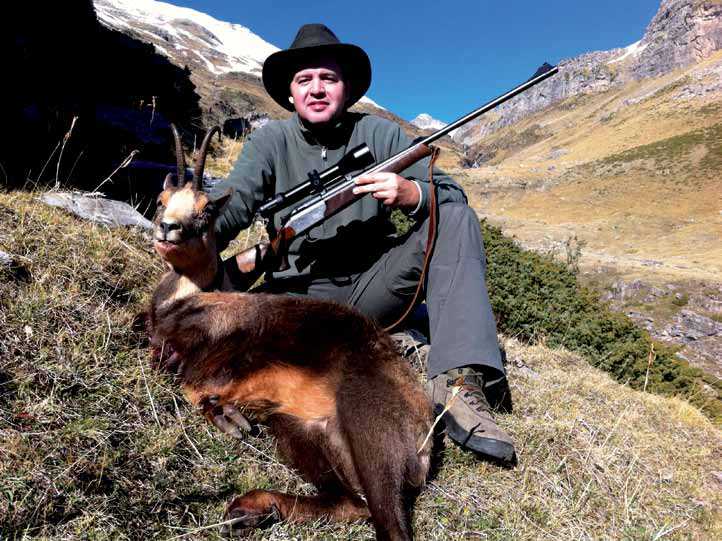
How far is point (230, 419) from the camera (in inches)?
111

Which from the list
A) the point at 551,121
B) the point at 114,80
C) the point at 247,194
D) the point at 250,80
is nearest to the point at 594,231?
the point at 114,80

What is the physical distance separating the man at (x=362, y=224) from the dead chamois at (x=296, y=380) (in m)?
0.48

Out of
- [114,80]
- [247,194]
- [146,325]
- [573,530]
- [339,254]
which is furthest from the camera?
[114,80]

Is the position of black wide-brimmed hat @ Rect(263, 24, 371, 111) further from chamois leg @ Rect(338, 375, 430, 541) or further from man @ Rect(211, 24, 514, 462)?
chamois leg @ Rect(338, 375, 430, 541)

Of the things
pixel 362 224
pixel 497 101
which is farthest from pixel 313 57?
pixel 497 101

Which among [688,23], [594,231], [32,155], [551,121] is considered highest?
[688,23]

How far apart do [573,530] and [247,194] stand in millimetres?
3177

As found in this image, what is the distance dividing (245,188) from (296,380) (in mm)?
1765

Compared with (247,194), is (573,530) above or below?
below

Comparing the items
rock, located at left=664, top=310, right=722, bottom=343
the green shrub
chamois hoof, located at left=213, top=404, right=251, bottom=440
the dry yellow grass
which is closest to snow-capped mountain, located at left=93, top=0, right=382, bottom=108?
the dry yellow grass

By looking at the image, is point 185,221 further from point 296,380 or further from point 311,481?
point 311,481

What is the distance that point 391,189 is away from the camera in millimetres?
3549

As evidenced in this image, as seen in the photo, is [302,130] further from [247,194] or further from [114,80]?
[114,80]

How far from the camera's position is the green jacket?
3.97 metres
